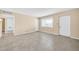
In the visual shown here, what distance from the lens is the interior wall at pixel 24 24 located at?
257cm

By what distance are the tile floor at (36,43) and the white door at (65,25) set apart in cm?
12

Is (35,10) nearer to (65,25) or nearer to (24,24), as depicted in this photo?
(24,24)

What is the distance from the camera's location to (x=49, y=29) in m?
2.68

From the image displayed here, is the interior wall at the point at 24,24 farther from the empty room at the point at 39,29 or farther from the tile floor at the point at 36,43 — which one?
the tile floor at the point at 36,43

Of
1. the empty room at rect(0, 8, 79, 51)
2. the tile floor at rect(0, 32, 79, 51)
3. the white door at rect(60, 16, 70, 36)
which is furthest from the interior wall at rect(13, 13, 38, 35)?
the white door at rect(60, 16, 70, 36)

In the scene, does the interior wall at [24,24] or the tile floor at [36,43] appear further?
the interior wall at [24,24]

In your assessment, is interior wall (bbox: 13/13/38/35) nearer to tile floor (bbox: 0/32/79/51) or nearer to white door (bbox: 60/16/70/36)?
tile floor (bbox: 0/32/79/51)

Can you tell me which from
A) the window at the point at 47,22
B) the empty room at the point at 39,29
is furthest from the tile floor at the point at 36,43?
the window at the point at 47,22

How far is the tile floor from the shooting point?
2.46 metres

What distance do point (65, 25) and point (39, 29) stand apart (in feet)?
2.08

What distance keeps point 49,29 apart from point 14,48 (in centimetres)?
94

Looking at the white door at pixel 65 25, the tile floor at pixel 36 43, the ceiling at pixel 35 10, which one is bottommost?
the tile floor at pixel 36 43
